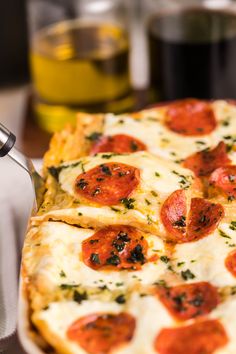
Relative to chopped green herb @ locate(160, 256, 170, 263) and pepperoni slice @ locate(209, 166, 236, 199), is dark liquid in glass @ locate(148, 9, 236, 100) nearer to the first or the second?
pepperoni slice @ locate(209, 166, 236, 199)

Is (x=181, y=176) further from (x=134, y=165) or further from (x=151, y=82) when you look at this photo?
(x=151, y=82)

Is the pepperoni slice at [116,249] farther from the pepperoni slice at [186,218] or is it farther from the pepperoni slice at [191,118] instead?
the pepperoni slice at [191,118]

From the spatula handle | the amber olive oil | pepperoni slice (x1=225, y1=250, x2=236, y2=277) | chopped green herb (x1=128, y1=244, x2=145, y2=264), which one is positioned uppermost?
the spatula handle

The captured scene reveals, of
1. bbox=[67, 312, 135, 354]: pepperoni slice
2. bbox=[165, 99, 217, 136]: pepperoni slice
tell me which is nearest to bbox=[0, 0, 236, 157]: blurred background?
bbox=[165, 99, 217, 136]: pepperoni slice

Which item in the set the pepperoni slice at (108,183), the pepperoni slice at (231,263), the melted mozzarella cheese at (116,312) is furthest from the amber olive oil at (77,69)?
the melted mozzarella cheese at (116,312)

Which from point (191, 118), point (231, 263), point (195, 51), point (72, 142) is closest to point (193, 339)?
point (231, 263)

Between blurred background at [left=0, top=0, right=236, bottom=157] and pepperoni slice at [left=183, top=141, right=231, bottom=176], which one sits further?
blurred background at [left=0, top=0, right=236, bottom=157]

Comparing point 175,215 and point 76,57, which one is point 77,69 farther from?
point 175,215
